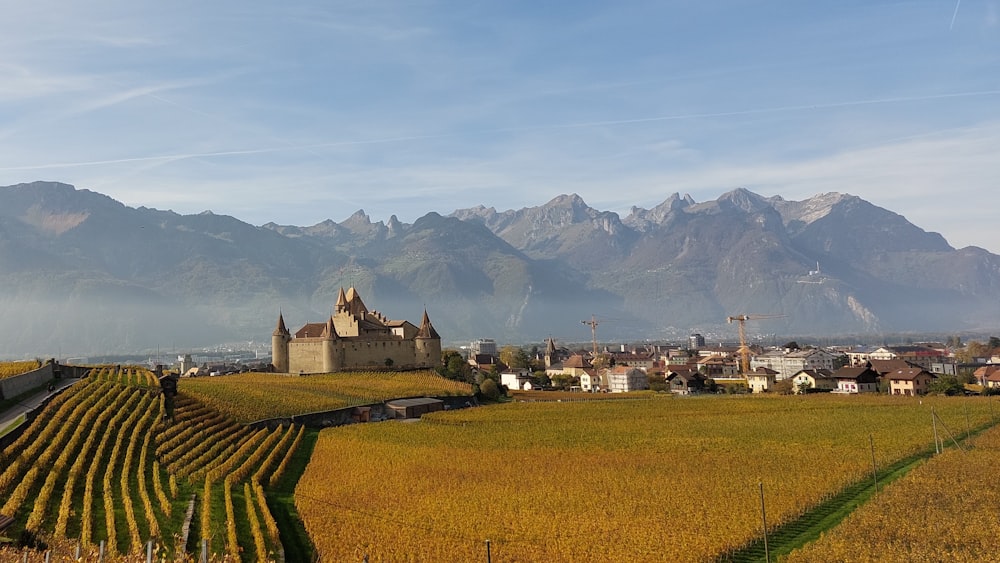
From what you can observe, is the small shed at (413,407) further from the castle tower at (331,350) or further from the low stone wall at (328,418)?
the castle tower at (331,350)

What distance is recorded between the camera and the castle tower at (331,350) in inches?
4259

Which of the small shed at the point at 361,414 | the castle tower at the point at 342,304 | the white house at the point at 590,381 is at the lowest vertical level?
the white house at the point at 590,381

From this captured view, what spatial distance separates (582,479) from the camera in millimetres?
42500

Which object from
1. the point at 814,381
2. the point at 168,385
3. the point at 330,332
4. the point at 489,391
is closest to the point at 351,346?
the point at 330,332

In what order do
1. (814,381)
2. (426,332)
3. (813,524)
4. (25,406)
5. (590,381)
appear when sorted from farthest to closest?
(590,381) < (814,381) < (426,332) < (25,406) < (813,524)

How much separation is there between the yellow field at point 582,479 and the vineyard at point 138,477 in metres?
3.01

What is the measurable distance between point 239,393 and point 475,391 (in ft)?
114

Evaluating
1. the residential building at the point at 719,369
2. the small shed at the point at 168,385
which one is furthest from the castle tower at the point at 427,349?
the residential building at the point at 719,369

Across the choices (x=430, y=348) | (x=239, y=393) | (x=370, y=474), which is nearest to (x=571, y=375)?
(x=430, y=348)

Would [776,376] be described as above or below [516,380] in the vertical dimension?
below

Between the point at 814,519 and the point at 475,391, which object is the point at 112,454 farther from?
the point at 475,391

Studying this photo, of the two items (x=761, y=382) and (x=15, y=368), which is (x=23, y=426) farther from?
(x=761, y=382)

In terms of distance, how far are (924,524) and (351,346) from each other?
89.9 metres

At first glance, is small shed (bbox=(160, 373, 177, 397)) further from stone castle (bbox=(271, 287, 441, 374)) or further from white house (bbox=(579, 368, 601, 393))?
white house (bbox=(579, 368, 601, 393))
